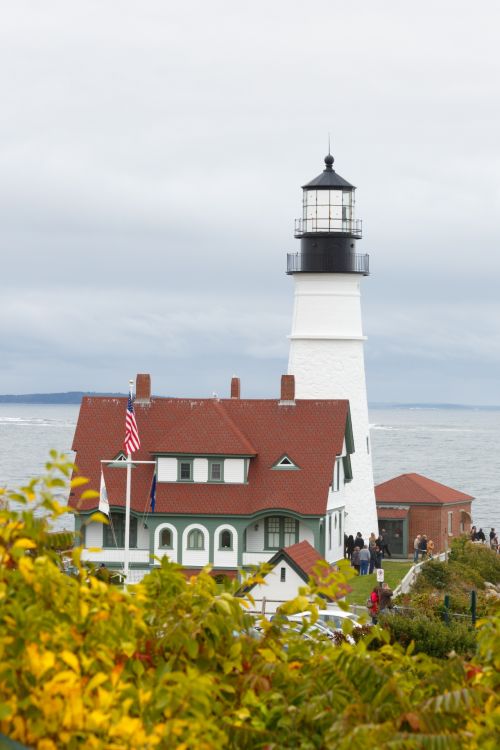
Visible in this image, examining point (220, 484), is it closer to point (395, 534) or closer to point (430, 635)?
point (395, 534)

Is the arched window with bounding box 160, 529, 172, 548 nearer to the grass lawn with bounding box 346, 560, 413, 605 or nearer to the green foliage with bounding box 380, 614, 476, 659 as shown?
the grass lawn with bounding box 346, 560, 413, 605

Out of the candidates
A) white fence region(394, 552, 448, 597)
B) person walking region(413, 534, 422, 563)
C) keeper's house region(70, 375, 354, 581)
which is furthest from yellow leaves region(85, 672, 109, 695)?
person walking region(413, 534, 422, 563)

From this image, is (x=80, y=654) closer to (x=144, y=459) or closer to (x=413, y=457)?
(x=144, y=459)

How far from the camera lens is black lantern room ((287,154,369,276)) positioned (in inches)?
1850

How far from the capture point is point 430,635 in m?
23.1

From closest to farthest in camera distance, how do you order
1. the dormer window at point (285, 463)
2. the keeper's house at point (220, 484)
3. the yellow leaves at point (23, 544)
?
the yellow leaves at point (23, 544) → the keeper's house at point (220, 484) → the dormer window at point (285, 463)

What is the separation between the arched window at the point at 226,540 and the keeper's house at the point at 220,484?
0.14 feet

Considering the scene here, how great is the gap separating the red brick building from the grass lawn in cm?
234

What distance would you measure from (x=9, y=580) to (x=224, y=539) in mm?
35150

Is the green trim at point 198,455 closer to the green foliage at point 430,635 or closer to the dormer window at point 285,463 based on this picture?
the dormer window at point 285,463

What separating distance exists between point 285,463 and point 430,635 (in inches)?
774

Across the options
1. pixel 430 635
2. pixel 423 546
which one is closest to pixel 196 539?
pixel 423 546

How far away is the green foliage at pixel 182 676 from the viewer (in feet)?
18.8

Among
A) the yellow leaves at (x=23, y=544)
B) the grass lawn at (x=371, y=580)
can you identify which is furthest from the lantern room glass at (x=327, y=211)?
the yellow leaves at (x=23, y=544)
